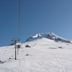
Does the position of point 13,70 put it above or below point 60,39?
below

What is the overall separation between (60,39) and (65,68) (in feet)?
200

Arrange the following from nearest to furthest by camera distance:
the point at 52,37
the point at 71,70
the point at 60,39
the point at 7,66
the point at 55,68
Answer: the point at 71,70 < the point at 55,68 < the point at 7,66 < the point at 60,39 < the point at 52,37

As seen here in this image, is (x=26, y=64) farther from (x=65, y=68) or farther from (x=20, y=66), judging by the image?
(x=65, y=68)

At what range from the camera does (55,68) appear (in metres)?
26.8

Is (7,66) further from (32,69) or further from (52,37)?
(52,37)

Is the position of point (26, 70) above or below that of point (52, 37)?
below

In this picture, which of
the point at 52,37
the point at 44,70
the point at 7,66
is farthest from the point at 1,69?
the point at 52,37

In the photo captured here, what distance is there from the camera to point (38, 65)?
94.8 ft

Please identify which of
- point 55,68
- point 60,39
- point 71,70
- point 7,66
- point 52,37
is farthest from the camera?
point 52,37

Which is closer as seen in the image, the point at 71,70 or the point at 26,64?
the point at 71,70

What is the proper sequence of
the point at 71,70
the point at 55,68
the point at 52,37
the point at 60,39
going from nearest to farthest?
the point at 71,70
the point at 55,68
the point at 60,39
the point at 52,37

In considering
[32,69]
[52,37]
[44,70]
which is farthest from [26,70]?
[52,37]

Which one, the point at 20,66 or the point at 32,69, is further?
the point at 20,66

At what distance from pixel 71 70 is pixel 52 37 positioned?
226ft
